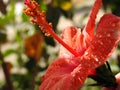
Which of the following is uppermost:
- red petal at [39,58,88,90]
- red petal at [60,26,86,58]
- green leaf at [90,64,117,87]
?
red petal at [60,26,86,58]

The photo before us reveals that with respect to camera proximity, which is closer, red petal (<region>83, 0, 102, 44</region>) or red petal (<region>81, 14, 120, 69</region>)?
red petal (<region>81, 14, 120, 69</region>)

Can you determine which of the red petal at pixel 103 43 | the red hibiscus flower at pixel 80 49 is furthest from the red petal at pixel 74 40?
the red petal at pixel 103 43

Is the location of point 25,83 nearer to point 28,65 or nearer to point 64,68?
point 28,65

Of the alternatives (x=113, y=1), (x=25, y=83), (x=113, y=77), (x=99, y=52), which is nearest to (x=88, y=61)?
(x=99, y=52)

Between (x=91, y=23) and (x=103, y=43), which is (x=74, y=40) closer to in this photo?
(x=91, y=23)

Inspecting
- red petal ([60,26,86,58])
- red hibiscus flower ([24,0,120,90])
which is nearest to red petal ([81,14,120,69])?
red hibiscus flower ([24,0,120,90])

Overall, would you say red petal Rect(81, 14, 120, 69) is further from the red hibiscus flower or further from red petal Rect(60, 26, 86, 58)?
red petal Rect(60, 26, 86, 58)

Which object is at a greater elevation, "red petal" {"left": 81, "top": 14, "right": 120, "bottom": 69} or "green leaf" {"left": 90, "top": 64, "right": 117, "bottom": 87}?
"red petal" {"left": 81, "top": 14, "right": 120, "bottom": 69}
